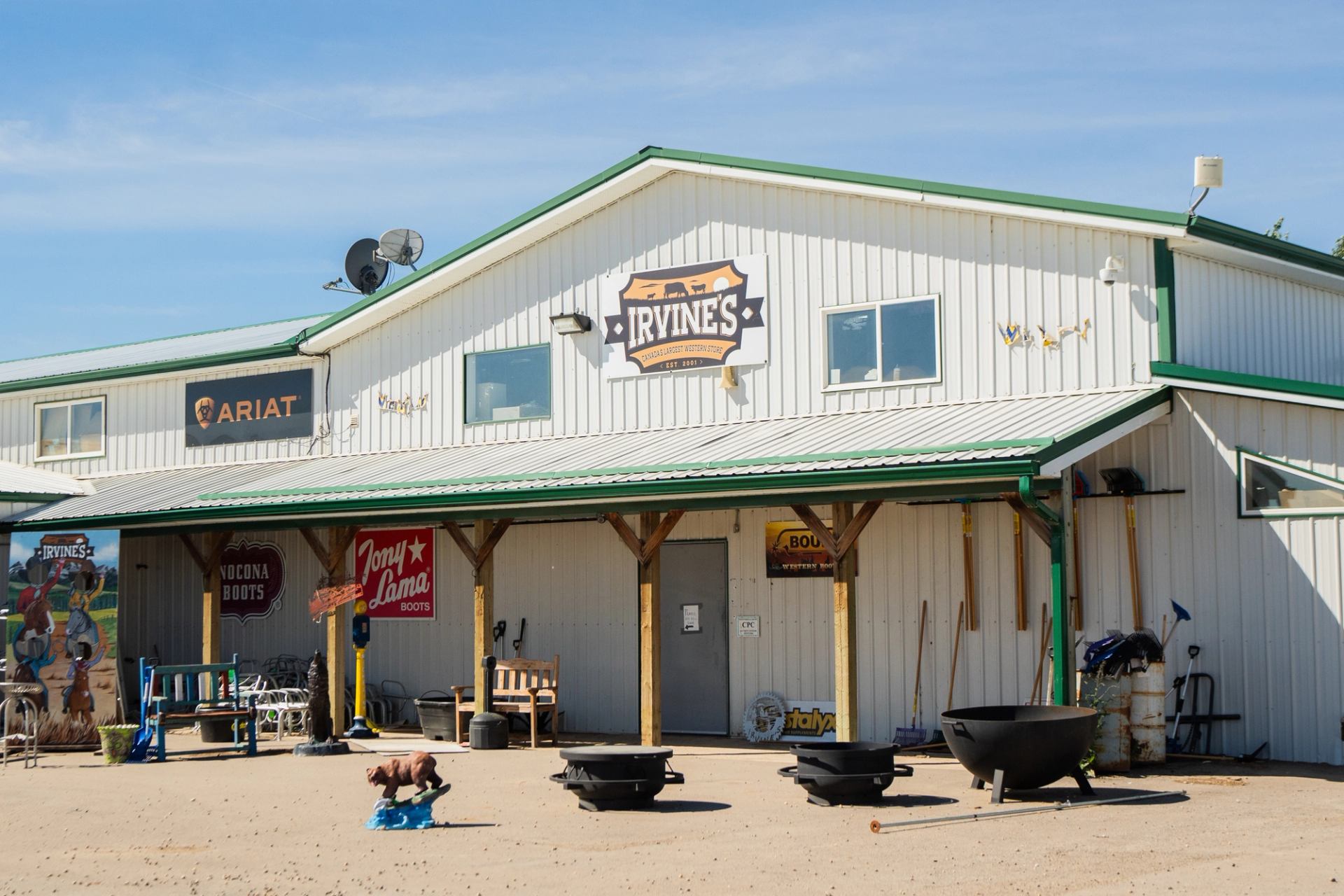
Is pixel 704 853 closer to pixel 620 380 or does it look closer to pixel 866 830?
pixel 866 830

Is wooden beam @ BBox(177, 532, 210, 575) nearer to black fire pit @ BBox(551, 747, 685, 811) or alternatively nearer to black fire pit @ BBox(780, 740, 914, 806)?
black fire pit @ BBox(551, 747, 685, 811)

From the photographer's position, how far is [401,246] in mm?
22797

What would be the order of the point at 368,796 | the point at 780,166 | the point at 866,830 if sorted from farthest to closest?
the point at 780,166 < the point at 368,796 < the point at 866,830

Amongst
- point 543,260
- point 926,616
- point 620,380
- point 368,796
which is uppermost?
point 543,260

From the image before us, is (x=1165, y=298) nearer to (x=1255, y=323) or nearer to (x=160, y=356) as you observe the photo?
(x=1255, y=323)

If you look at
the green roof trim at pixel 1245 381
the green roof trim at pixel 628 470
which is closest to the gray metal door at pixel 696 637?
the green roof trim at pixel 628 470

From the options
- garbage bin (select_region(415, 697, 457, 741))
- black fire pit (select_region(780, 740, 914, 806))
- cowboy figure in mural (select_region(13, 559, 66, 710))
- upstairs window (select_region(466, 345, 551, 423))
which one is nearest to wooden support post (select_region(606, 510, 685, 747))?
garbage bin (select_region(415, 697, 457, 741))

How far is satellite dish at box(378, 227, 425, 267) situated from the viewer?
22.7 m

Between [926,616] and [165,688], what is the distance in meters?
8.24

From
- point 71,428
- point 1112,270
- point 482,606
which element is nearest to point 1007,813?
point 1112,270

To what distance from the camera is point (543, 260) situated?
62.5ft

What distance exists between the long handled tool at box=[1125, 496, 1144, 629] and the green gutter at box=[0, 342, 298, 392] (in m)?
11.7

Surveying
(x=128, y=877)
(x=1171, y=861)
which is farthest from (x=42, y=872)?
(x=1171, y=861)

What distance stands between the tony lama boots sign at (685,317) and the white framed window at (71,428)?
9.73 m
